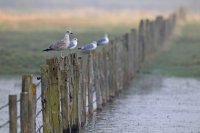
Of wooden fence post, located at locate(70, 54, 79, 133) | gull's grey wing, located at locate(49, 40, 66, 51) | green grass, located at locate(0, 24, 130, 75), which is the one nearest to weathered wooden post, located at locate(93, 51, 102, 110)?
gull's grey wing, located at locate(49, 40, 66, 51)

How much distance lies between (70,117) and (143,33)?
15.6 m

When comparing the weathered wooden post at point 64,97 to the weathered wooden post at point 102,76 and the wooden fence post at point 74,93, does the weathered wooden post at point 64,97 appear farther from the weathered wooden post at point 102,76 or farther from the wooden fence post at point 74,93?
the weathered wooden post at point 102,76

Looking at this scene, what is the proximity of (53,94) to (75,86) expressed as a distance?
212cm

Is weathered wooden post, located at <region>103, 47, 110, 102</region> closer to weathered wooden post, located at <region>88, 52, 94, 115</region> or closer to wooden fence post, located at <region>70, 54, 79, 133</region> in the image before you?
weathered wooden post, located at <region>88, 52, 94, 115</region>

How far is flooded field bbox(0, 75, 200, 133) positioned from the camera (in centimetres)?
1959

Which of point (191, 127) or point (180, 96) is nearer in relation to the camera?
point (191, 127)

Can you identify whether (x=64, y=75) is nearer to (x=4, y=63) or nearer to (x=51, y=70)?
(x=51, y=70)

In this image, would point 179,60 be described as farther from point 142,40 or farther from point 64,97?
point 64,97

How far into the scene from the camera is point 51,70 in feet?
53.7

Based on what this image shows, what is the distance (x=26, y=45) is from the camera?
1438 inches

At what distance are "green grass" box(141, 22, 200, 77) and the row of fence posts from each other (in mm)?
2214

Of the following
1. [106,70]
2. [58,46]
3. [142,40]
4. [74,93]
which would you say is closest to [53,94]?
[74,93]

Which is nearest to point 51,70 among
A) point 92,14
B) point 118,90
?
point 118,90

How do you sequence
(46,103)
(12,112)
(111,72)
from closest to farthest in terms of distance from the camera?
1. (12,112)
2. (46,103)
3. (111,72)
